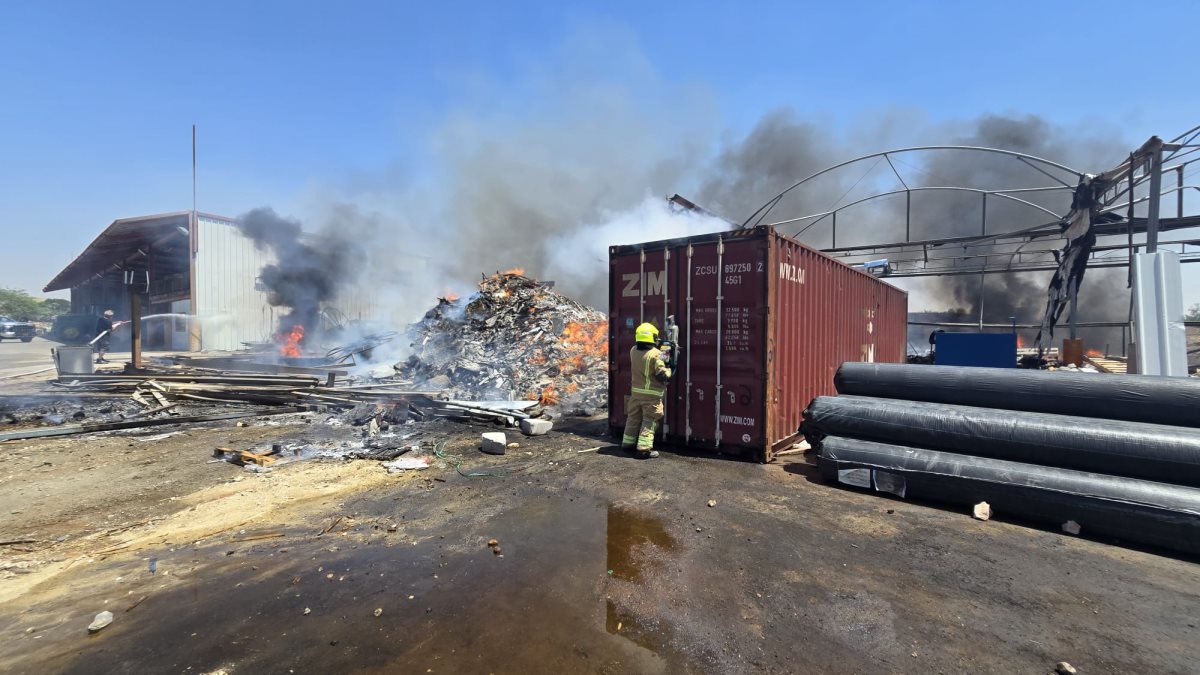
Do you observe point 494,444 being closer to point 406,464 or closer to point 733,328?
point 406,464

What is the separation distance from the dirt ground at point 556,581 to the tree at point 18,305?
75.4 meters

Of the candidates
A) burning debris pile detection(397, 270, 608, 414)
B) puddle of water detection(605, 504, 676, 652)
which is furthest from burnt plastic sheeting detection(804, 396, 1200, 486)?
burning debris pile detection(397, 270, 608, 414)

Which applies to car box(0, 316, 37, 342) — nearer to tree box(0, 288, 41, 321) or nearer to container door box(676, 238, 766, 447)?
tree box(0, 288, 41, 321)

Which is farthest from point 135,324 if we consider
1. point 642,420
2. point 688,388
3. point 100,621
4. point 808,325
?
point 808,325

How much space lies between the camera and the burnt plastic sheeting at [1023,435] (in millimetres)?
3865

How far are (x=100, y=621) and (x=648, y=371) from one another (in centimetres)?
496

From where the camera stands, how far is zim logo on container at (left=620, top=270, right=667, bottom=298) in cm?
668

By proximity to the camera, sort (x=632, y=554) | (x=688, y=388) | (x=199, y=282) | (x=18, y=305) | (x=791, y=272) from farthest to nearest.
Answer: (x=18, y=305) < (x=199, y=282) < (x=688, y=388) < (x=791, y=272) < (x=632, y=554)

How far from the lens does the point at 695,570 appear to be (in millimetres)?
3416

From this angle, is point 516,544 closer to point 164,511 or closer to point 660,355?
point 660,355

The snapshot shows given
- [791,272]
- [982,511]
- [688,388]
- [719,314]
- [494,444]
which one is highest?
[791,272]

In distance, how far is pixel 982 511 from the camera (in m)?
4.32

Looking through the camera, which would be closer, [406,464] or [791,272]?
[406,464]

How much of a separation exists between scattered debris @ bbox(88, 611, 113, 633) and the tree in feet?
252
